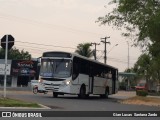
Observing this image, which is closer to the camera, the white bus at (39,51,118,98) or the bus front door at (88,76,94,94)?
the white bus at (39,51,118,98)

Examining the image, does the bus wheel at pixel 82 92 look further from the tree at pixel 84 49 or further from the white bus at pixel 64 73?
the tree at pixel 84 49

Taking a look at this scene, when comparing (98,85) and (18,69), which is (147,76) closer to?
(18,69)

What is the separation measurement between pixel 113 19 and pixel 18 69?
1727 inches

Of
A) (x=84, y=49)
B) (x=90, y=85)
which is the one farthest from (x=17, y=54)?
(x=90, y=85)

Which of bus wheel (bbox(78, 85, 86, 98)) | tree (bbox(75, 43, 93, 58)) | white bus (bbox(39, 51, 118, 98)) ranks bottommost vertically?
bus wheel (bbox(78, 85, 86, 98))

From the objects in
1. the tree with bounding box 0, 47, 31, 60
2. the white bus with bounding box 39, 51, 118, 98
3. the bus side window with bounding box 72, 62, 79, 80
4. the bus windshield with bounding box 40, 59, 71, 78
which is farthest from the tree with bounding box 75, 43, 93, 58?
the bus windshield with bounding box 40, 59, 71, 78

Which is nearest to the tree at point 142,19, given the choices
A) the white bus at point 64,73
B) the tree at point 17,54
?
the white bus at point 64,73

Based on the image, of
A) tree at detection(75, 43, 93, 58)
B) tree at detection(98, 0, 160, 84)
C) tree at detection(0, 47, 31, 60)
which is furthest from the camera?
tree at detection(0, 47, 31, 60)

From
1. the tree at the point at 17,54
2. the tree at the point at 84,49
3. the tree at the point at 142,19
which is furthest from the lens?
the tree at the point at 17,54

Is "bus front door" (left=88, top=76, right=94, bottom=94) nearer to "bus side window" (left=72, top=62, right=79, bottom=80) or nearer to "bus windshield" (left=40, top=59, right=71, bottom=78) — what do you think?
"bus side window" (left=72, top=62, right=79, bottom=80)

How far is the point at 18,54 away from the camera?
110875 mm

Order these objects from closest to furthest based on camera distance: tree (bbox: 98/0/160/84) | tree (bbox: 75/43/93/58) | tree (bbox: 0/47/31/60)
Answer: tree (bbox: 98/0/160/84) → tree (bbox: 75/43/93/58) → tree (bbox: 0/47/31/60)

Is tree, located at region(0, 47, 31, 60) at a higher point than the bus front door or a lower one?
higher

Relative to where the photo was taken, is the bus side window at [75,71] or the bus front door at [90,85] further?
the bus front door at [90,85]
